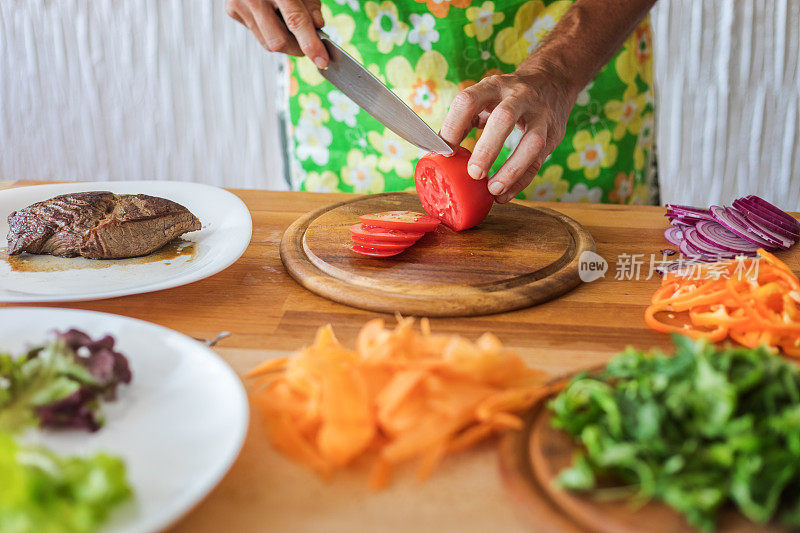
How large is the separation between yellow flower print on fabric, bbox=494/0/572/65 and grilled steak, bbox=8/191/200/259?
1286 mm

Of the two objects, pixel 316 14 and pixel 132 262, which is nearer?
pixel 132 262

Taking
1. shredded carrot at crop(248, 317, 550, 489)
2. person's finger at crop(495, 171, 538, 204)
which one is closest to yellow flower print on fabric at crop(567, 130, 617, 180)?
person's finger at crop(495, 171, 538, 204)

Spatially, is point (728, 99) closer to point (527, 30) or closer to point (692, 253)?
point (527, 30)

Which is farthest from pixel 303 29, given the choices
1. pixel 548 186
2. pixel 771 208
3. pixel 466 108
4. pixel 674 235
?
pixel 771 208

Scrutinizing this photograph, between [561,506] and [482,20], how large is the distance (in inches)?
74.0

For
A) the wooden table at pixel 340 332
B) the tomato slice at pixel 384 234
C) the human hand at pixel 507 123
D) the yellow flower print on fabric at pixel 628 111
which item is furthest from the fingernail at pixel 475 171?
the yellow flower print on fabric at pixel 628 111

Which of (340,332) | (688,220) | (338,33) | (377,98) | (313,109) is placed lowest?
(340,332)

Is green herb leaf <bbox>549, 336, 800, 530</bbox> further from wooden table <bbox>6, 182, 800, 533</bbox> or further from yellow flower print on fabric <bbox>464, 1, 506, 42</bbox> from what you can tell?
yellow flower print on fabric <bbox>464, 1, 506, 42</bbox>

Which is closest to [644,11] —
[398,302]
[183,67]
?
[398,302]

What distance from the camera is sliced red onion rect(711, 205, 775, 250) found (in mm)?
1868

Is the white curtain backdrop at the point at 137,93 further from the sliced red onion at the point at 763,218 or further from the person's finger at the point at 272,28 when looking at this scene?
the sliced red onion at the point at 763,218

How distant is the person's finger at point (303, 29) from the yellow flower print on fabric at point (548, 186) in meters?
0.95

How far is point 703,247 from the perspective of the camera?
Result: 185 centimetres

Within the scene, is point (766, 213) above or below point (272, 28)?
below
